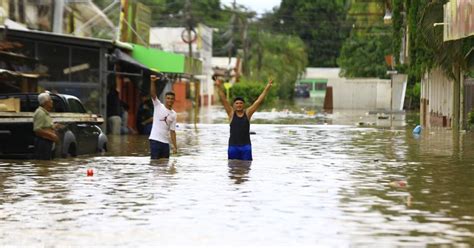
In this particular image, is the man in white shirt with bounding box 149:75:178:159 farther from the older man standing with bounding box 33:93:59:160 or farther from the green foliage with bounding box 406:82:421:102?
the green foliage with bounding box 406:82:421:102

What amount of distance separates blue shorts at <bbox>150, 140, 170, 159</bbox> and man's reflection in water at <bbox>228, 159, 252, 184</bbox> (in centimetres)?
131

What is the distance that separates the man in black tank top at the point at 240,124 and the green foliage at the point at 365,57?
6924 cm

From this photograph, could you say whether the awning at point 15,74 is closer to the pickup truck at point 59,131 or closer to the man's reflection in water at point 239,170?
the pickup truck at point 59,131

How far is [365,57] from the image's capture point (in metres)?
93.1

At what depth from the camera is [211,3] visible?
132125 millimetres

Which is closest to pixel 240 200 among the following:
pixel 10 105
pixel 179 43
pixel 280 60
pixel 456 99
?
pixel 10 105

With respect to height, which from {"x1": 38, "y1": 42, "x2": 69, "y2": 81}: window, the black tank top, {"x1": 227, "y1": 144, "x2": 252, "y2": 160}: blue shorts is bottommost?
{"x1": 227, "y1": 144, "x2": 252, "y2": 160}: blue shorts

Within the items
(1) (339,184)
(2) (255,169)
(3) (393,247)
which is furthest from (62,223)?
(2) (255,169)

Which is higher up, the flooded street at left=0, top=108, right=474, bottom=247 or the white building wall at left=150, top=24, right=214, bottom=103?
the white building wall at left=150, top=24, right=214, bottom=103

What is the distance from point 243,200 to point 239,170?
4996mm

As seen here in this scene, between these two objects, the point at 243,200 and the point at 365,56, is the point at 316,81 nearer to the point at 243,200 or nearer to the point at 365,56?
the point at 365,56

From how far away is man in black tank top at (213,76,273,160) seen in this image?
65.2 ft

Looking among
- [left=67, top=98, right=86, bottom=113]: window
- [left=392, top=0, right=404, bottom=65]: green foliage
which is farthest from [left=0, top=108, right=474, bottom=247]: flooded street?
[left=392, top=0, right=404, bottom=65]: green foliage

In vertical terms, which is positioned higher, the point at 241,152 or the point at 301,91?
the point at 301,91
